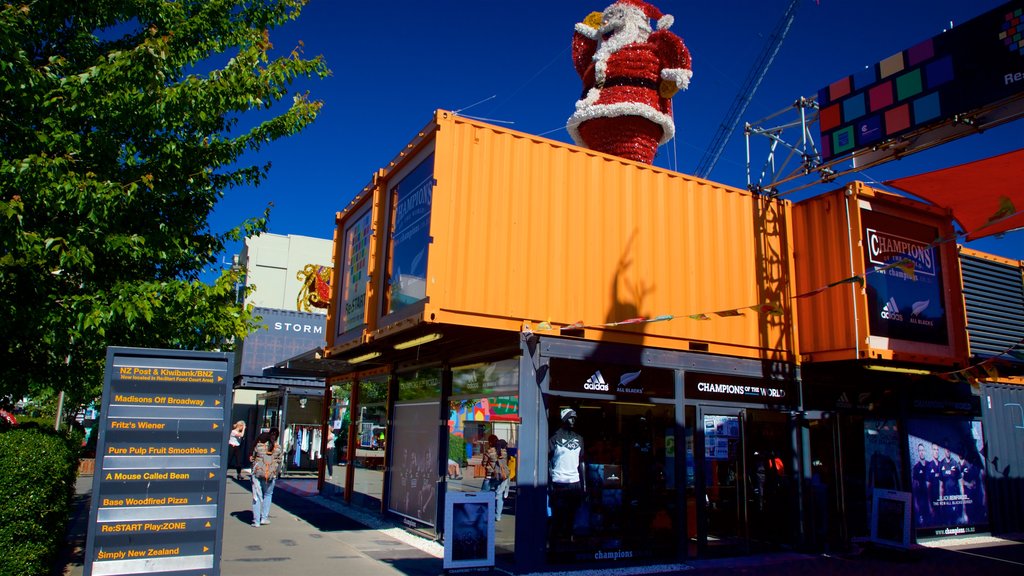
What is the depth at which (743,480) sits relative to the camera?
10797mm

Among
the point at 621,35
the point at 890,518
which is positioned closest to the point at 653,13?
the point at 621,35

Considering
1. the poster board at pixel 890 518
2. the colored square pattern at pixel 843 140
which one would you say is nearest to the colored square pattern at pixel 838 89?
the colored square pattern at pixel 843 140

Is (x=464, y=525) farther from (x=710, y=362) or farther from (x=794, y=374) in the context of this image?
(x=794, y=374)

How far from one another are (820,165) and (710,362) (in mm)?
3689

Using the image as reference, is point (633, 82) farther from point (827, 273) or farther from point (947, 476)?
point (947, 476)

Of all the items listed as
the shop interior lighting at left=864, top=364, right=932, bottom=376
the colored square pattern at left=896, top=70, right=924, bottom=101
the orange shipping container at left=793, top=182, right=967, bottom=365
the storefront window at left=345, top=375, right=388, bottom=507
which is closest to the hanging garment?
the storefront window at left=345, top=375, right=388, bottom=507

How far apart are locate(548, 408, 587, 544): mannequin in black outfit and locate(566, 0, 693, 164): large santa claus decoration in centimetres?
497

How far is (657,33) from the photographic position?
12.3 m

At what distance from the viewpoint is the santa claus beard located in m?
12.4

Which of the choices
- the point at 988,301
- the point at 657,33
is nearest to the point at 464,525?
the point at 657,33

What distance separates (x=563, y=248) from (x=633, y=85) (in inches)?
159

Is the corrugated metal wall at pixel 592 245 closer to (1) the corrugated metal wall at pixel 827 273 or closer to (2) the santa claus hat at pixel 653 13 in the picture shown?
(1) the corrugated metal wall at pixel 827 273

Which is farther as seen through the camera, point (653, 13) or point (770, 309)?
point (653, 13)

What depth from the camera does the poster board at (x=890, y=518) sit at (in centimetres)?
1054
